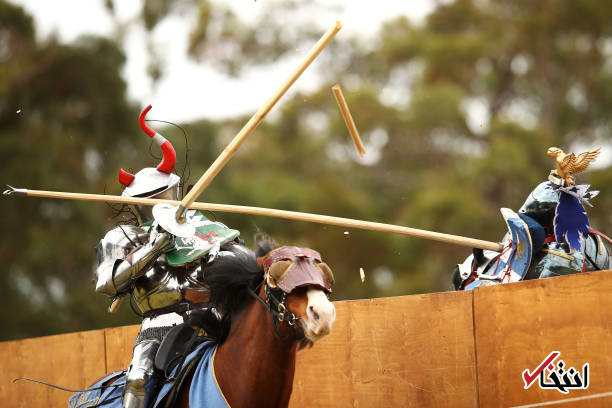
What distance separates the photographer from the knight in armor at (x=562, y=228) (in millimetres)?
5039

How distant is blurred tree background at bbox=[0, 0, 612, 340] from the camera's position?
14.9m

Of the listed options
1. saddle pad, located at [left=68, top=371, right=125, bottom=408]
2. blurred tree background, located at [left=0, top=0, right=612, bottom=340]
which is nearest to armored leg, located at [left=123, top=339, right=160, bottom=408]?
saddle pad, located at [left=68, top=371, right=125, bottom=408]

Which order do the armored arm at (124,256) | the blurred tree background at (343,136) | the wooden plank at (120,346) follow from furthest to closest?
the blurred tree background at (343,136), the wooden plank at (120,346), the armored arm at (124,256)

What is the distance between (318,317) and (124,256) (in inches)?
55.4

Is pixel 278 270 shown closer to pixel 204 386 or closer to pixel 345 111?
pixel 204 386

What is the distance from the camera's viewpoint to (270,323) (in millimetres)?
3943

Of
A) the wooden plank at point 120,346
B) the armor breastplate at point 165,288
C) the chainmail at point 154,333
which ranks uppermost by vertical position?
the wooden plank at point 120,346

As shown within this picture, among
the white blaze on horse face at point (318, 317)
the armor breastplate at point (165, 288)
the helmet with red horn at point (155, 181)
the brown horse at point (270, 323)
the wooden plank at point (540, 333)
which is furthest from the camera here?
the helmet with red horn at point (155, 181)

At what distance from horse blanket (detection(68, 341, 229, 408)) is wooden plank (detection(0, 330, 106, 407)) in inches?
85.3

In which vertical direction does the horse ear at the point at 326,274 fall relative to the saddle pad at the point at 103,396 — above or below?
above

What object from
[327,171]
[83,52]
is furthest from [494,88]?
[83,52]

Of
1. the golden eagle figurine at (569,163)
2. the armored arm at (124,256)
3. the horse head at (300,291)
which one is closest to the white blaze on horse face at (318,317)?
the horse head at (300,291)

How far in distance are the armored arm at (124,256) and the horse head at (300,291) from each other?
0.66 metres

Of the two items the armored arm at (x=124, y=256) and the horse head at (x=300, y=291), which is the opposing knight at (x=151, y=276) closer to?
the armored arm at (x=124, y=256)
